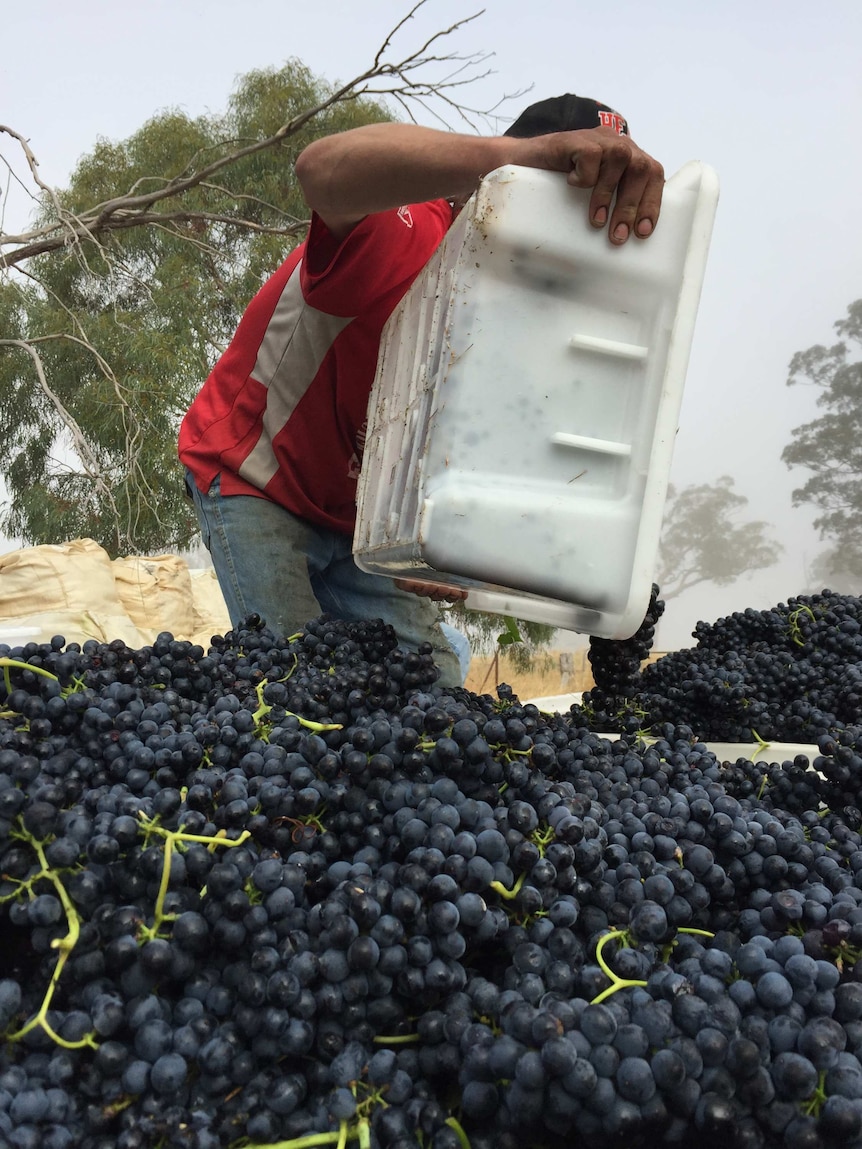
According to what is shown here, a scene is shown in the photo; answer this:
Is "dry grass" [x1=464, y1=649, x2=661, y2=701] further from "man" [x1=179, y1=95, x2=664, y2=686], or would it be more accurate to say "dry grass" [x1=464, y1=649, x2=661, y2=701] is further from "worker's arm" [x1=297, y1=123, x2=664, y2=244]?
"worker's arm" [x1=297, y1=123, x2=664, y2=244]

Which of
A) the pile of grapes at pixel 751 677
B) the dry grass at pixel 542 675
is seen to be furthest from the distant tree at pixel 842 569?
the pile of grapes at pixel 751 677

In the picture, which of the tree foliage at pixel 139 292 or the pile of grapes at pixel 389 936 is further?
the tree foliage at pixel 139 292

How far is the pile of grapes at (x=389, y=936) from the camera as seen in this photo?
1.73 feet

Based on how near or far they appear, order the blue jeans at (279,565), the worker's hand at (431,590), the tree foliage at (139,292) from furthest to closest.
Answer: the tree foliage at (139,292)
the blue jeans at (279,565)
the worker's hand at (431,590)

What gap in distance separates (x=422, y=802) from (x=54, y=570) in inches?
186

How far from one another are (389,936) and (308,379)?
119 centimetres

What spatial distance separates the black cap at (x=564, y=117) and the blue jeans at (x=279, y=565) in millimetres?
860

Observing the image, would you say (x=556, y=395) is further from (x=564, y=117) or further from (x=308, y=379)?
(x=308, y=379)

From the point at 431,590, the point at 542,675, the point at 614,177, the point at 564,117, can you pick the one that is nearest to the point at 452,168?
the point at 614,177

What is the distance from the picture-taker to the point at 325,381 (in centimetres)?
155

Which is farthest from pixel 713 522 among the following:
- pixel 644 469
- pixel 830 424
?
pixel 644 469

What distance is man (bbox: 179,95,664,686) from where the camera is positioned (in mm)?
1054

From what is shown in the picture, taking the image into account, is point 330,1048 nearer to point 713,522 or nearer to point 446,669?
point 446,669

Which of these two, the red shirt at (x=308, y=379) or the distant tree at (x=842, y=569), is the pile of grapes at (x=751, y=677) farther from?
the distant tree at (x=842, y=569)
